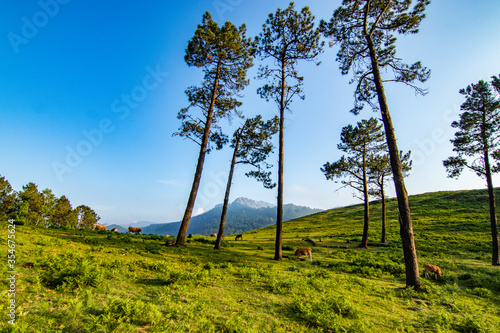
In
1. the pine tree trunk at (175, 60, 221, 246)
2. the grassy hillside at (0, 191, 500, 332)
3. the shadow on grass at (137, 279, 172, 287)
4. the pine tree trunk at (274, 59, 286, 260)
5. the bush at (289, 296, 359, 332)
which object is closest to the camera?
the grassy hillside at (0, 191, 500, 332)

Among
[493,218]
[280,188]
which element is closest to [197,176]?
[280,188]

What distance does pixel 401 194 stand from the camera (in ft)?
29.5

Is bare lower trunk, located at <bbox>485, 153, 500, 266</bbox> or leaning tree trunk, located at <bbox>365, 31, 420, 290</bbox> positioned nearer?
leaning tree trunk, located at <bbox>365, 31, 420, 290</bbox>

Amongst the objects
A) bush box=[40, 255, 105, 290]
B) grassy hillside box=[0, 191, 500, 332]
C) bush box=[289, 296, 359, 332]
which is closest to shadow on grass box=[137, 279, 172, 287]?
grassy hillside box=[0, 191, 500, 332]

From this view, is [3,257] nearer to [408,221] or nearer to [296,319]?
[296,319]

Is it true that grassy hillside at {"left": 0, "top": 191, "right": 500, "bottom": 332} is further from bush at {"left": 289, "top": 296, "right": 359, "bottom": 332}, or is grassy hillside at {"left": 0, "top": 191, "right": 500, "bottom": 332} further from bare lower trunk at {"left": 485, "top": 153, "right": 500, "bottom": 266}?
bare lower trunk at {"left": 485, "top": 153, "right": 500, "bottom": 266}

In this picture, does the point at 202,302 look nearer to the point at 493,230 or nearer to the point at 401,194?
the point at 401,194

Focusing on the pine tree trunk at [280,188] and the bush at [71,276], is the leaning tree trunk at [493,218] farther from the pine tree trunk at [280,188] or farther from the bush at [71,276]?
the bush at [71,276]

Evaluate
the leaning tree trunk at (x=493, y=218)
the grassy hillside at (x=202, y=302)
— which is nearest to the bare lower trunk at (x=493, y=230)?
the leaning tree trunk at (x=493, y=218)

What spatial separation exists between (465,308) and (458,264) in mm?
12727

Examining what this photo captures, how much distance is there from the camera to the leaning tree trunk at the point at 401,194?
8.43 meters

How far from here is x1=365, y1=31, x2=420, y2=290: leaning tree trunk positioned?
8.43m

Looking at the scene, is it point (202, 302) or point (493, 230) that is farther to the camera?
point (493, 230)

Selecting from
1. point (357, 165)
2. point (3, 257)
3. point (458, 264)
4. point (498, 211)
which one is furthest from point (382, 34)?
point (498, 211)
